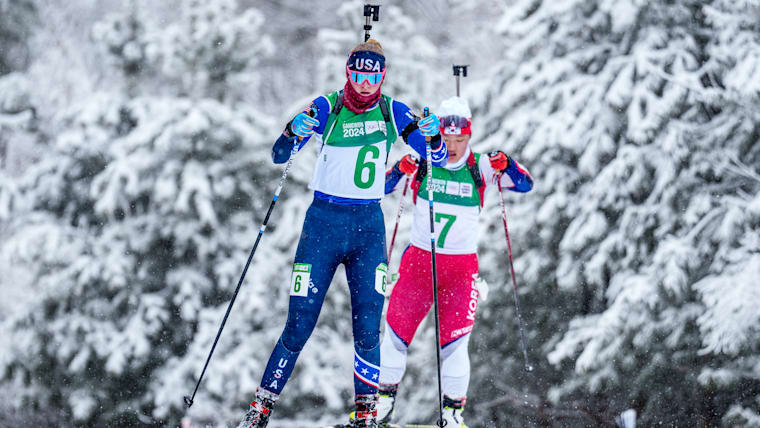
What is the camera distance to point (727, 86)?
364 inches

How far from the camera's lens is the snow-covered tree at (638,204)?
918 cm

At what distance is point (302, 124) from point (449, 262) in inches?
67.0

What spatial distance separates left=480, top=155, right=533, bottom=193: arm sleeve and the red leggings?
631 millimetres

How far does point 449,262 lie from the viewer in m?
5.76

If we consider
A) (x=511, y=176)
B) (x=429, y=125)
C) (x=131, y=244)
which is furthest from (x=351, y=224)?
(x=131, y=244)

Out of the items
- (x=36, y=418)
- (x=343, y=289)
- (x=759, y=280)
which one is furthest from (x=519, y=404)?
(x=36, y=418)

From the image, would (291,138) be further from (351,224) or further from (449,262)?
(449,262)

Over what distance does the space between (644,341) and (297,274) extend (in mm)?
6263

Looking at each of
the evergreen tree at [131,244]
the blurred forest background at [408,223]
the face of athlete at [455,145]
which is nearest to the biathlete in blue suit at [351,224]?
the face of athlete at [455,145]

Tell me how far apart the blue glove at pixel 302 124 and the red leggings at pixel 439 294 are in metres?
1.53

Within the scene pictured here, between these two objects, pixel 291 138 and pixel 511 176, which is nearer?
pixel 291 138

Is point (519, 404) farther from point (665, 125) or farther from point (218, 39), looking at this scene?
point (218, 39)

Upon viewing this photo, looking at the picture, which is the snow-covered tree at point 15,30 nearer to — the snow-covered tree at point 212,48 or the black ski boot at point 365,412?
the snow-covered tree at point 212,48

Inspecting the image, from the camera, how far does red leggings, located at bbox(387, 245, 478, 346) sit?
18.7 feet
